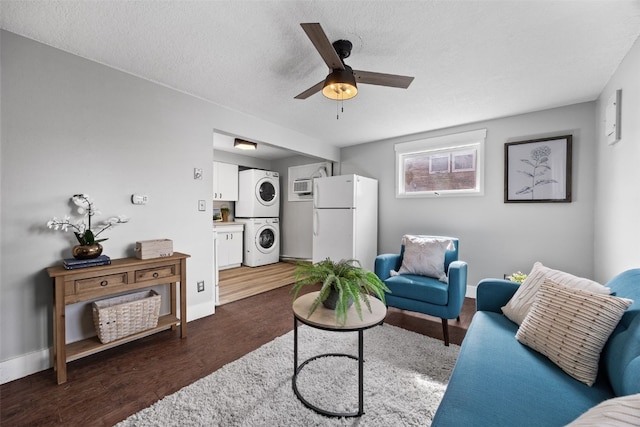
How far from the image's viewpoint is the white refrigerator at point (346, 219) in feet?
12.0

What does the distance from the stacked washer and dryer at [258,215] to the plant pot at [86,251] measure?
324 centimetres

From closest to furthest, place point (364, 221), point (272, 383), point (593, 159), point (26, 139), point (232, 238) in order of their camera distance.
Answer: point (272, 383) < point (26, 139) < point (593, 159) < point (364, 221) < point (232, 238)

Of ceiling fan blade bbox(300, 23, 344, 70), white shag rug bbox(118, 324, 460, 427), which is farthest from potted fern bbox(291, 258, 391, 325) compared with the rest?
ceiling fan blade bbox(300, 23, 344, 70)

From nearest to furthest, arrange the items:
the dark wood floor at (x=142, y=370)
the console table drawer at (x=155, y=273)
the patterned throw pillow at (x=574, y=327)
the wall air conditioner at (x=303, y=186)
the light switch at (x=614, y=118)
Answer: the patterned throw pillow at (x=574, y=327), the dark wood floor at (x=142, y=370), the light switch at (x=614, y=118), the console table drawer at (x=155, y=273), the wall air conditioner at (x=303, y=186)

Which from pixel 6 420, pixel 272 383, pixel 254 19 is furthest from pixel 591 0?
pixel 6 420

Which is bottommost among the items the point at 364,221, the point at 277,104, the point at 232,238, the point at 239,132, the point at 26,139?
the point at 232,238

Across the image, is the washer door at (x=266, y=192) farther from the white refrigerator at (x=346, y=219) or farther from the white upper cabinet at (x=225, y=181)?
the white refrigerator at (x=346, y=219)

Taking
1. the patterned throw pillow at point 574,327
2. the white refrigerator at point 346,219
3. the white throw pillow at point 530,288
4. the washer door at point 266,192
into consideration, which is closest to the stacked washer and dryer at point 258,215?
the washer door at point 266,192

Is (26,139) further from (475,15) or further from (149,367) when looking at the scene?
(475,15)

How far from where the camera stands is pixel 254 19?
158cm

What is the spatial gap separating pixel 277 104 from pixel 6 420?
295cm

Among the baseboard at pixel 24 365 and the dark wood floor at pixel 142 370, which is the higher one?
the baseboard at pixel 24 365

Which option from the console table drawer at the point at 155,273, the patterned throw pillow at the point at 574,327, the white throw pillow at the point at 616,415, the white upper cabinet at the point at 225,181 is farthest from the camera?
the white upper cabinet at the point at 225,181

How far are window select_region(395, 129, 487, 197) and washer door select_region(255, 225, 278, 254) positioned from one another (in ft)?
9.00
